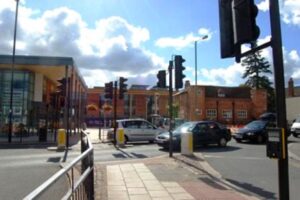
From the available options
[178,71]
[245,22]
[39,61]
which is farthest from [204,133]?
[245,22]

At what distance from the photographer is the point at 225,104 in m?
83.4

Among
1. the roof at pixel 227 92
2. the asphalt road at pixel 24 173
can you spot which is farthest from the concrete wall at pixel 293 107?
the asphalt road at pixel 24 173

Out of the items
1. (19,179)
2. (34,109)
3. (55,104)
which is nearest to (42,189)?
(19,179)

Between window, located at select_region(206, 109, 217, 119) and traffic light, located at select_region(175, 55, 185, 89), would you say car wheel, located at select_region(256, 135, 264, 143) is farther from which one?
window, located at select_region(206, 109, 217, 119)

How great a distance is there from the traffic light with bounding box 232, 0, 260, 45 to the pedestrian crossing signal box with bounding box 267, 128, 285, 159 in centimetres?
116

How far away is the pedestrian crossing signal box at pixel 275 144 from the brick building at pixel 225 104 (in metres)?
73.6

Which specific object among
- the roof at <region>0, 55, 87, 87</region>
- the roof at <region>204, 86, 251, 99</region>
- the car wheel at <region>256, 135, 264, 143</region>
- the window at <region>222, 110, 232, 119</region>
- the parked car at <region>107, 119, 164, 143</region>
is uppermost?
the roof at <region>204, 86, 251, 99</region>

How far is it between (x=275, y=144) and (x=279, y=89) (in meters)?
0.68

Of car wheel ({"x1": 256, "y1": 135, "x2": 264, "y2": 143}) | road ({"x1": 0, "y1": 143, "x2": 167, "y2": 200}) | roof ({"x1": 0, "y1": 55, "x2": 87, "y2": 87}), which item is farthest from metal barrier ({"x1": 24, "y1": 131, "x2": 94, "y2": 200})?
roof ({"x1": 0, "y1": 55, "x2": 87, "y2": 87})

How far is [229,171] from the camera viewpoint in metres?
14.7

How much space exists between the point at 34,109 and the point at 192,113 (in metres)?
45.9

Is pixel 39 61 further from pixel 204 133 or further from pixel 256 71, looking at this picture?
pixel 256 71

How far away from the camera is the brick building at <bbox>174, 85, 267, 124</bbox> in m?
80.6

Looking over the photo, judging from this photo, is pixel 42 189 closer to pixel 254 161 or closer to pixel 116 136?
pixel 254 161
